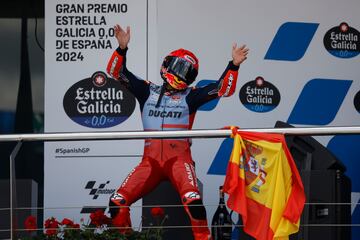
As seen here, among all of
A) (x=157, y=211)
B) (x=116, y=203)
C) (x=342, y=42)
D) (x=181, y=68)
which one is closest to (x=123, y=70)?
(x=181, y=68)

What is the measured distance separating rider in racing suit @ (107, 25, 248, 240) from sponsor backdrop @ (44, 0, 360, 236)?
42.0 inches

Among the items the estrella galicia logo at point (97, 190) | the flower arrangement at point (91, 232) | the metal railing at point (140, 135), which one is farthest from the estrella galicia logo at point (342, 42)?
the metal railing at point (140, 135)

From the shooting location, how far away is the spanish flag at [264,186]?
5.41 metres

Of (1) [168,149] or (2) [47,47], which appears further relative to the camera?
(2) [47,47]

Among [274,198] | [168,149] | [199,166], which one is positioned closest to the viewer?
[274,198]

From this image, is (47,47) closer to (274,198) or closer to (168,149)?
(168,149)

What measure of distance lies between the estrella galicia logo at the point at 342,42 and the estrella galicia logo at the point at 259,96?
1.92 ft

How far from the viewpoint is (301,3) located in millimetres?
8297

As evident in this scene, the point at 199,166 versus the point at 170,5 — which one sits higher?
the point at 170,5

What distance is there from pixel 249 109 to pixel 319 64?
69 centimetres

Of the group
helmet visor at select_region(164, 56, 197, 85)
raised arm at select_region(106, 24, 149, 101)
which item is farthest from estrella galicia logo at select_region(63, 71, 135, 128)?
helmet visor at select_region(164, 56, 197, 85)

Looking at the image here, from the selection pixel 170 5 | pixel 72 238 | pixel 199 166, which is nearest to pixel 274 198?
pixel 72 238

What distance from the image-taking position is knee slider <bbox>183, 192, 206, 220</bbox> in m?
6.25

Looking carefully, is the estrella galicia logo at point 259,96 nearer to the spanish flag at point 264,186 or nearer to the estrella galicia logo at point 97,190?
the estrella galicia logo at point 97,190
